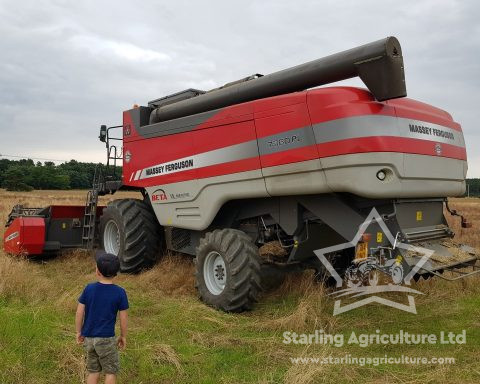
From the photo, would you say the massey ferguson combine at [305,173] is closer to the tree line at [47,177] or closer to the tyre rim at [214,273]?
the tyre rim at [214,273]

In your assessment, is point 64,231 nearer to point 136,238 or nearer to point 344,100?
point 136,238

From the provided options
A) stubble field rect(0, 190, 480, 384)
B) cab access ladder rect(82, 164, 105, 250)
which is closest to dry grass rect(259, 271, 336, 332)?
stubble field rect(0, 190, 480, 384)

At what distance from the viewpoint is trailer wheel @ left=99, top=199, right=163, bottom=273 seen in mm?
7656

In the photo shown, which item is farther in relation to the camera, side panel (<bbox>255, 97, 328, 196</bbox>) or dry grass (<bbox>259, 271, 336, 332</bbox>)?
side panel (<bbox>255, 97, 328, 196</bbox>)

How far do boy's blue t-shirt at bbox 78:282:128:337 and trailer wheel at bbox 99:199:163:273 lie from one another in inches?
174

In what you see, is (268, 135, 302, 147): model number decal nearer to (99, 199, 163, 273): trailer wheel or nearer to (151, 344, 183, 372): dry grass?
(151, 344, 183, 372): dry grass

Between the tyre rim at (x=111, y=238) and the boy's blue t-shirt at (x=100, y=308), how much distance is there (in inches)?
207

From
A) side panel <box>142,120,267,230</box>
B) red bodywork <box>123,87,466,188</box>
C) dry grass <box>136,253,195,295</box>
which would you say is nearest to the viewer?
red bodywork <box>123,87,466,188</box>

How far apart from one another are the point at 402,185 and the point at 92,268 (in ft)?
18.4

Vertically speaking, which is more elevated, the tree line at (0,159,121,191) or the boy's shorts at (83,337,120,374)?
the tree line at (0,159,121,191)

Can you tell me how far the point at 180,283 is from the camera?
702 centimetres

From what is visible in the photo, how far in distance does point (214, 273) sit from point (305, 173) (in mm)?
1878

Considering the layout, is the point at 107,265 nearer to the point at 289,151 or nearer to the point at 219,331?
the point at 219,331

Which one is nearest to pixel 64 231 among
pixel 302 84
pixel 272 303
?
pixel 272 303
